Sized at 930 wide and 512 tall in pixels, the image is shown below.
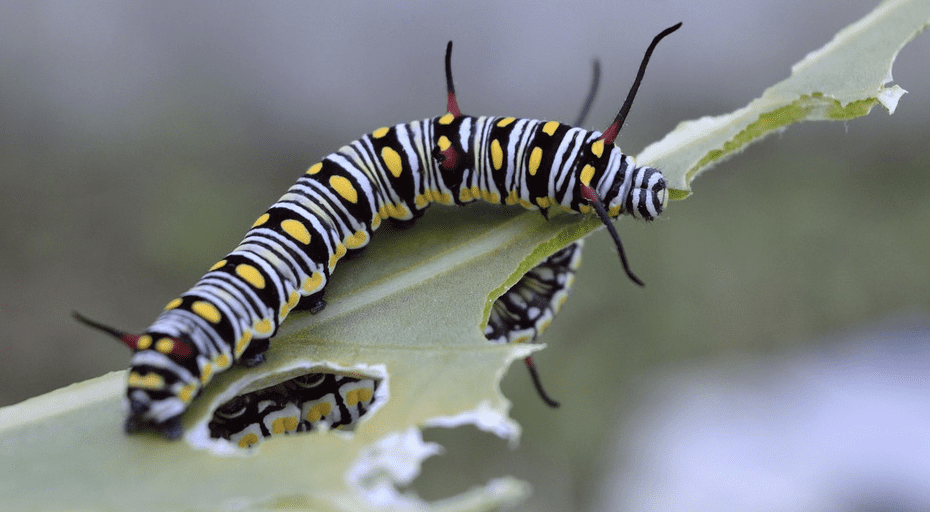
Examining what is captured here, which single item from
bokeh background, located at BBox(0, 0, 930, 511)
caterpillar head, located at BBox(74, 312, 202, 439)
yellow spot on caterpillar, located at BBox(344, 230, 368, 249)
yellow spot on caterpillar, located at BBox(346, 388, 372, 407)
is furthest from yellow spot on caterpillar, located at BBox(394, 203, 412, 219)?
bokeh background, located at BBox(0, 0, 930, 511)

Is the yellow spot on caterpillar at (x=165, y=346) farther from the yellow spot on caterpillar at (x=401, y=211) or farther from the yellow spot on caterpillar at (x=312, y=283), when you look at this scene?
the yellow spot on caterpillar at (x=401, y=211)

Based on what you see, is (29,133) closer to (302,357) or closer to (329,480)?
(302,357)

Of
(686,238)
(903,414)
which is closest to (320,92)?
(686,238)

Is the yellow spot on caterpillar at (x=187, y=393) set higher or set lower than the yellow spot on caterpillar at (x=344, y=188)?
lower

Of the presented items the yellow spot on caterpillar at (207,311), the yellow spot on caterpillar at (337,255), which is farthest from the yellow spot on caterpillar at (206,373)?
the yellow spot on caterpillar at (337,255)

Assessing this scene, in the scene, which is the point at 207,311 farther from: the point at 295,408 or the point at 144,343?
the point at 295,408

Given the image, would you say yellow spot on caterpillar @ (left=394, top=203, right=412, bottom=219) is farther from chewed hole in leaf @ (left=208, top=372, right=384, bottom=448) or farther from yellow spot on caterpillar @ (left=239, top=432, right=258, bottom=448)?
yellow spot on caterpillar @ (left=239, top=432, right=258, bottom=448)
